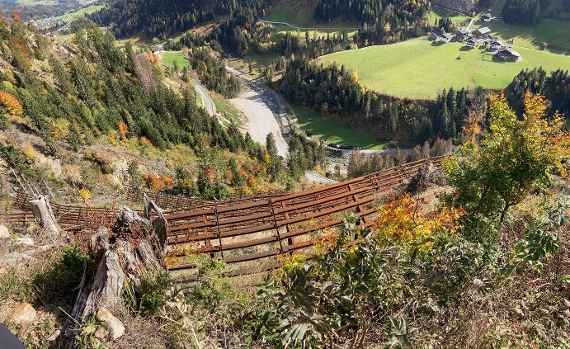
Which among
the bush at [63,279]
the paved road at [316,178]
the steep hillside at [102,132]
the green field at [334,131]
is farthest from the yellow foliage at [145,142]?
the green field at [334,131]

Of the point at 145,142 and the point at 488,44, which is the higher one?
the point at 145,142

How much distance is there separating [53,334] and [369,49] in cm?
20586

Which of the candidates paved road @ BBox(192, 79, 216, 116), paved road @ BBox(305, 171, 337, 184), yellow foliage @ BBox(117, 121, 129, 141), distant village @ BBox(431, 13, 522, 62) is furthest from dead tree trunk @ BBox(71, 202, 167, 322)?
distant village @ BBox(431, 13, 522, 62)

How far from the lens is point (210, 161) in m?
68.5

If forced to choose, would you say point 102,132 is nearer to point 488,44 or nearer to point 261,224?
point 261,224

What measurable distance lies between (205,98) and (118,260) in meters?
142

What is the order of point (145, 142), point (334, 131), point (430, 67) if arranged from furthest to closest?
point (430, 67), point (334, 131), point (145, 142)

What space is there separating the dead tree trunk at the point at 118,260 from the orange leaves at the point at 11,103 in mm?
47796

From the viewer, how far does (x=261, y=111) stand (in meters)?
162

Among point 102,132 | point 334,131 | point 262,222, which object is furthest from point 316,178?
point 262,222

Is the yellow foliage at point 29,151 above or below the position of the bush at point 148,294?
below

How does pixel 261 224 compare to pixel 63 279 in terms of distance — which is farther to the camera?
pixel 261 224

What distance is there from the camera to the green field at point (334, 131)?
465 feet

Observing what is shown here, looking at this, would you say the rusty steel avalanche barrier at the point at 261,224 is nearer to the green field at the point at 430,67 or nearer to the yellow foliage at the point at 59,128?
the yellow foliage at the point at 59,128
